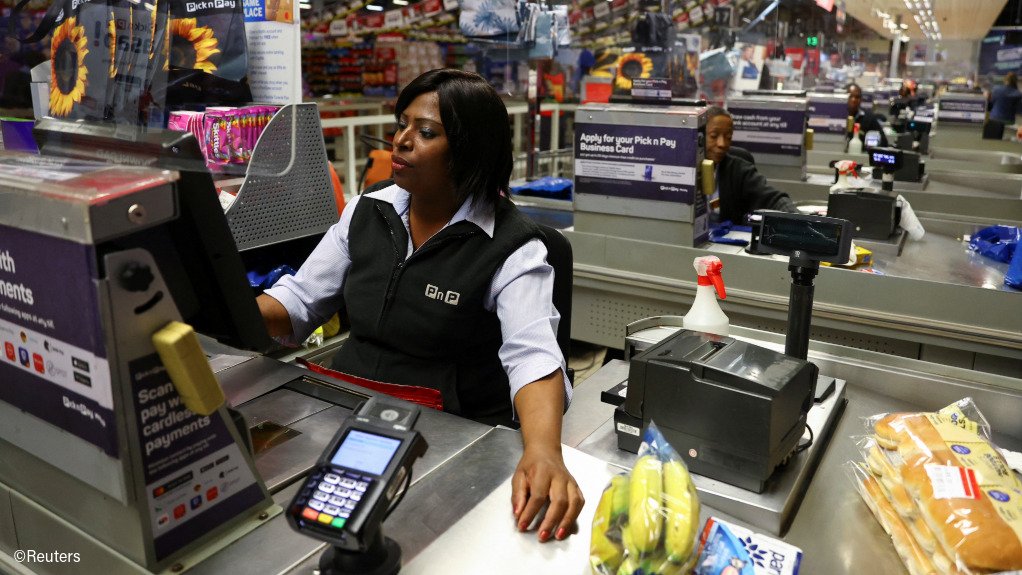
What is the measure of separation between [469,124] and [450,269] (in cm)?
34

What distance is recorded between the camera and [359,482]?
2.99ft

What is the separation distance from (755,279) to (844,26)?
32.7ft

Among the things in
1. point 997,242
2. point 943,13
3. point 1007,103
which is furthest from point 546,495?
point 943,13

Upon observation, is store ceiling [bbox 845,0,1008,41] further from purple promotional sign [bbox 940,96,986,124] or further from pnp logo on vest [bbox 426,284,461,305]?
pnp logo on vest [bbox 426,284,461,305]

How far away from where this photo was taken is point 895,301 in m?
2.82

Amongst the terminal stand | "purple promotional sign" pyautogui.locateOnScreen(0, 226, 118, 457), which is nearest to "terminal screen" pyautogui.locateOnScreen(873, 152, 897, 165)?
the terminal stand

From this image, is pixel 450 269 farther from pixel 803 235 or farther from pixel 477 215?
pixel 803 235

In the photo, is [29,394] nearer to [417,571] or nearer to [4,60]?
[417,571]

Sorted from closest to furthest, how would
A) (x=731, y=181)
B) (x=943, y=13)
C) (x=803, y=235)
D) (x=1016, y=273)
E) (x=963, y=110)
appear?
1. (x=803, y=235)
2. (x=1016, y=273)
3. (x=731, y=181)
4. (x=963, y=110)
5. (x=943, y=13)

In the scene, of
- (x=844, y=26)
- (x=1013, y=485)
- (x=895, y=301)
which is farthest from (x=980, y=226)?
(x=844, y=26)

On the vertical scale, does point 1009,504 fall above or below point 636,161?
below

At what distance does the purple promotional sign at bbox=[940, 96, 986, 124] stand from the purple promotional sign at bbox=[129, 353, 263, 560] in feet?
34.0

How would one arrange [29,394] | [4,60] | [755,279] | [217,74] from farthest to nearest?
1. [755,279]
2. [4,60]
3. [217,74]
4. [29,394]

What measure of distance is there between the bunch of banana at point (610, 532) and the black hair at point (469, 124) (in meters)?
0.96
